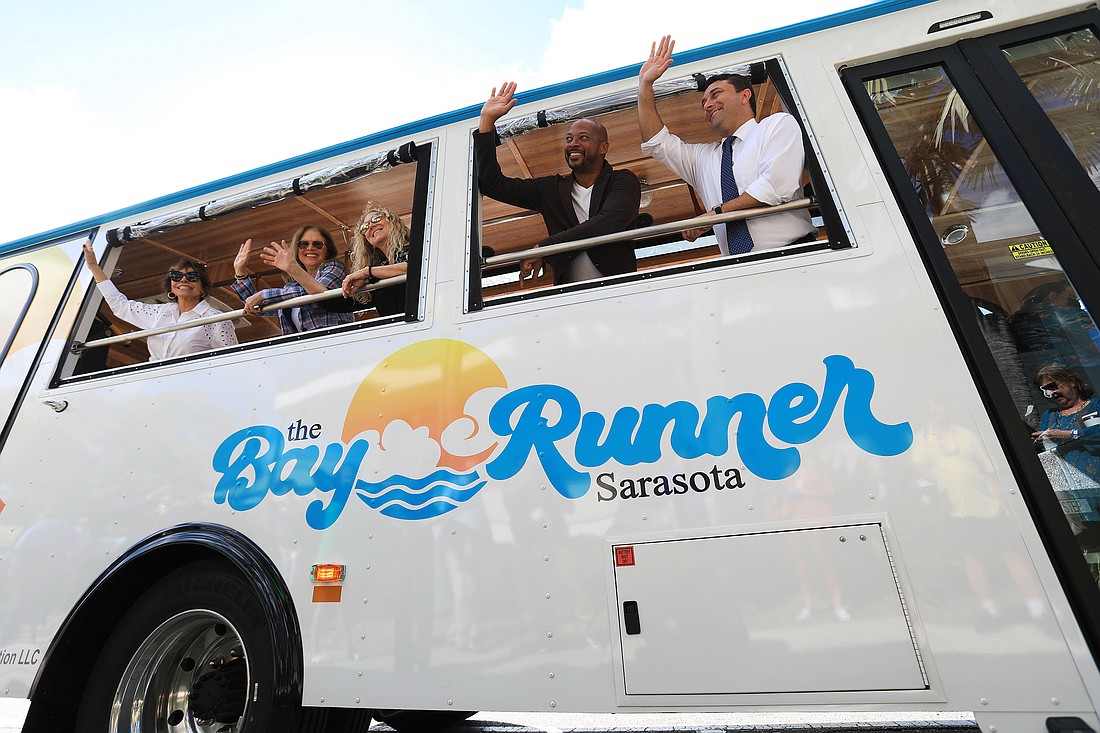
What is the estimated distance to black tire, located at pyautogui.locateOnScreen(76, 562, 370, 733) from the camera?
1.89 meters

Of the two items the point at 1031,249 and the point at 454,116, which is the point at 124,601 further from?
the point at 1031,249

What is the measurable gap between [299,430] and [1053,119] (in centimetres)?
280

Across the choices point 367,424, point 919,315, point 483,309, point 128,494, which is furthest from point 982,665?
point 128,494

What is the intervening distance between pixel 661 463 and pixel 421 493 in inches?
30.2

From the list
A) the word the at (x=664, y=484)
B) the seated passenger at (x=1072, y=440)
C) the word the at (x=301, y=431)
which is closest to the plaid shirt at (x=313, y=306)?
the word the at (x=301, y=431)

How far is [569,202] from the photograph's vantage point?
2.43 meters

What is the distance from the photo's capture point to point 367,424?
1.91 metres

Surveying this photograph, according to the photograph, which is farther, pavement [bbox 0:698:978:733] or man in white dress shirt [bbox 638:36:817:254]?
pavement [bbox 0:698:978:733]

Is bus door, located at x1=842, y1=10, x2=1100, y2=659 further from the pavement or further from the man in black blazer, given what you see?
the pavement

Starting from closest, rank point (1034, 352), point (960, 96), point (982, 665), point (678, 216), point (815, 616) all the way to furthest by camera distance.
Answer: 1. point (982, 665)
2. point (815, 616)
3. point (1034, 352)
4. point (960, 96)
5. point (678, 216)

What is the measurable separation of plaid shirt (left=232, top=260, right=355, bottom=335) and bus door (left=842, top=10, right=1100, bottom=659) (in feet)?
7.21

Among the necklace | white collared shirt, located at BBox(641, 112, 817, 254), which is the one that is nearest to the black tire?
white collared shirt, located at BBox(641, 112, 817, 254)

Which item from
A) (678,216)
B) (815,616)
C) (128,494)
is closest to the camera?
(815,616)

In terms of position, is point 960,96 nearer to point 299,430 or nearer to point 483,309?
point 483,309
